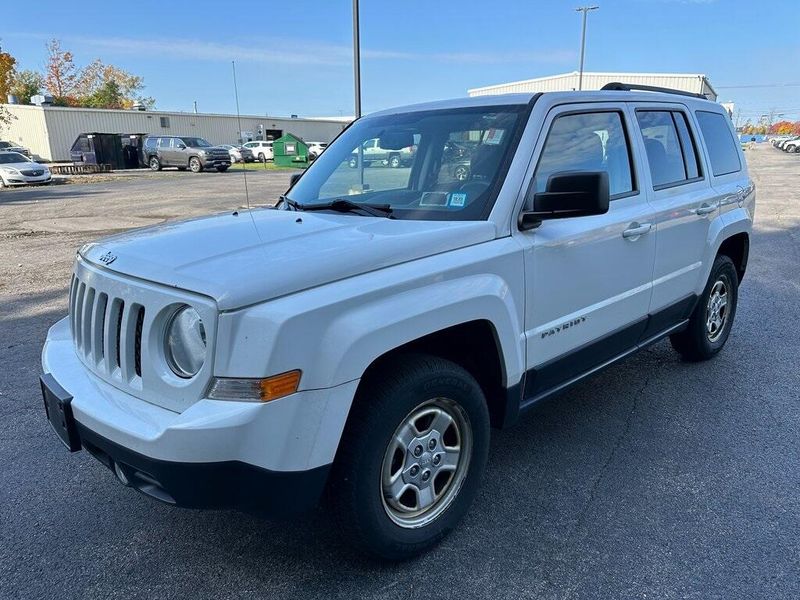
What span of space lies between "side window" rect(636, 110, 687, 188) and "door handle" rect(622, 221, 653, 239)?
371 mm

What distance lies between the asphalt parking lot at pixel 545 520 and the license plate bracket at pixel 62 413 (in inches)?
23.2

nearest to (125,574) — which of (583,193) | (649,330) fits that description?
(583,193)

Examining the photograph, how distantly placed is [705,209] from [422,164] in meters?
2.17

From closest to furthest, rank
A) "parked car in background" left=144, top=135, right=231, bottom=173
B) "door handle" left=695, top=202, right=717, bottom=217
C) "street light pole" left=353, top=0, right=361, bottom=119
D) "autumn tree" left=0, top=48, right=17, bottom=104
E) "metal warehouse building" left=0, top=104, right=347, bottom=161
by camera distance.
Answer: "door handle" left=695, top=202, right=717, bottom=217 < "street light pole" left=353, top=0, right=361, bottom=119 < "parked car in background" left=144, top=135, right=231, bottom=173 < "metal warehouse building" left=0, top=104, right=347, bottom=161 < "autumn tree" left=0, top=48, right=17, bottom=104

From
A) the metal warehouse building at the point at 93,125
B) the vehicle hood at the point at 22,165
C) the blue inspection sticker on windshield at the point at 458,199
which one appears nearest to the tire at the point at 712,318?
the blue inspection sticker on windshield at the point at 458,199

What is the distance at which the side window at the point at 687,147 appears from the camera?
423cm

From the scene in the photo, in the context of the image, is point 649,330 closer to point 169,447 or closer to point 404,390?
point 404,390

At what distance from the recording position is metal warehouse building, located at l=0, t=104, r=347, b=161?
43125 mm

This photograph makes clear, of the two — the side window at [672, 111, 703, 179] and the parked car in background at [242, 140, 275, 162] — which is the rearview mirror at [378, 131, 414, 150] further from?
the parked car in background at [242, 140, 275, 162]

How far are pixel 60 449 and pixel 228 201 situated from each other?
48.4 ft

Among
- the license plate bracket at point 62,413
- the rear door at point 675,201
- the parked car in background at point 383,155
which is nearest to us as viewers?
the license plate bracket at point 62,413

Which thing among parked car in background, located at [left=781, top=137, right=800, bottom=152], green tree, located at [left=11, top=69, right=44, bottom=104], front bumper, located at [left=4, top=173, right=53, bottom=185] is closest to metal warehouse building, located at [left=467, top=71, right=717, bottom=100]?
parked car in background, located at [left=781, top=137, right=800, bottom=152]

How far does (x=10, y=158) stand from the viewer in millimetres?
24844

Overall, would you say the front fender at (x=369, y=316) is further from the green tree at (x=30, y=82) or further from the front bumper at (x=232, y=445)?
the green tree at (x=30, y=82)
